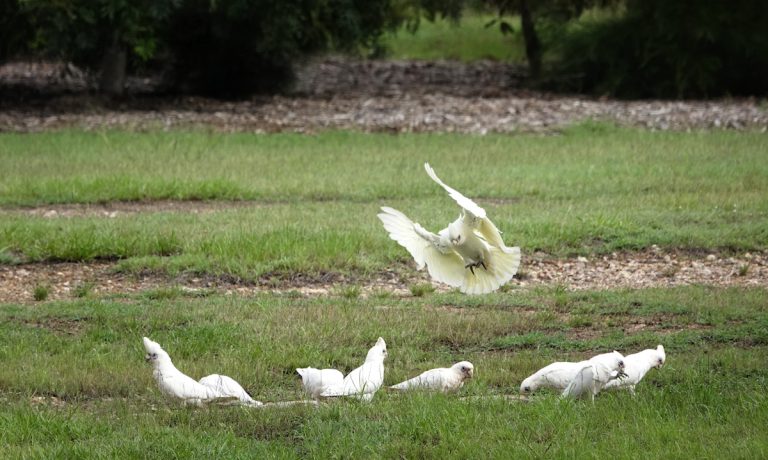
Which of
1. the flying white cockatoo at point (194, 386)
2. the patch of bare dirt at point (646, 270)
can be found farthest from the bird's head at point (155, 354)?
the patch of bare dirt at point (646, 270)

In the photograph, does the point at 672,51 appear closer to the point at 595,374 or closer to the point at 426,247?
the point at 426,247

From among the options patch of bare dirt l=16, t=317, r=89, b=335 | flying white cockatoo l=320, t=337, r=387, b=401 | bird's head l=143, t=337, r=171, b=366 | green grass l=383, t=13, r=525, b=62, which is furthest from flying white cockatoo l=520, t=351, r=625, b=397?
green grass l=383, t=13, r=525, b=62

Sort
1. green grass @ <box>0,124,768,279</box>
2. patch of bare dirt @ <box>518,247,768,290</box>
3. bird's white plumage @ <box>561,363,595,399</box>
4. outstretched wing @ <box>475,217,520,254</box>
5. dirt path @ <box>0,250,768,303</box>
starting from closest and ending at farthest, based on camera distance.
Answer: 1. bird's white plumage @ <box>561,363,595,399</box>
2. outstretched wing @ <box>475,217,520,254</box>
3. dirt path @ <box>0,250,768,303</box>
4. patch of bare dirt @ <box>518,247,768,290</box>
5. green grass @ <box>0,124,768,279</box>

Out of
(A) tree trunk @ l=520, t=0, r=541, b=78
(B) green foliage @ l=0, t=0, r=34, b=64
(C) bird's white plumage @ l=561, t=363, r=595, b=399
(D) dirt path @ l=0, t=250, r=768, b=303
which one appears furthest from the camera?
(A) tree trunk @ l=520, t=0, r=541, b=78

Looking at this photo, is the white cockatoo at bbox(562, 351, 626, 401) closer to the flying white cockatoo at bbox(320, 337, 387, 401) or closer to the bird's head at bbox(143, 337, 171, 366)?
the flying white cockatoo at bbox(320, 337, 387, 401)

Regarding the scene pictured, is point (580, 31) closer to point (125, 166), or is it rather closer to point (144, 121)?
point (144, 121)

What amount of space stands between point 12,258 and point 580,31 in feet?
57.1

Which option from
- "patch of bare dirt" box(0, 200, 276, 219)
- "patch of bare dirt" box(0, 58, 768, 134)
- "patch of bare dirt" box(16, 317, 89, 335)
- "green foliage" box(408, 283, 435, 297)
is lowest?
"patch of bare dirt" box(0, 58, 768, 134)

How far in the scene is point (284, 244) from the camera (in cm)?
1032

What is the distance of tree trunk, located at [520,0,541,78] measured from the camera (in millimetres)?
26500

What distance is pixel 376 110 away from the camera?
69.9 ft

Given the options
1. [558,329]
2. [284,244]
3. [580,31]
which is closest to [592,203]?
[284,244]

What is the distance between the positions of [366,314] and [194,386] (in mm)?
2333

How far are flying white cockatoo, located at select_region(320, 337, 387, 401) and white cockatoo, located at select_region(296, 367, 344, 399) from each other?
30 mm
